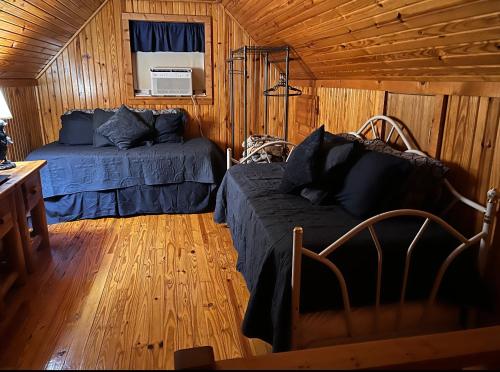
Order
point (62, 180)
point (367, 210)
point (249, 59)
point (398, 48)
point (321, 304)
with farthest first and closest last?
point (249, 59) < point (62, 180) < point (398, 48) < point (367, 210) < point (321, 304)

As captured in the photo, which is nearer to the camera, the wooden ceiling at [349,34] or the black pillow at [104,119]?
the wooden ceiling at [349,34]

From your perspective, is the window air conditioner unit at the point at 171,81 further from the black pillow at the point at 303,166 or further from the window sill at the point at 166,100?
the black pillow at the point at 303,166

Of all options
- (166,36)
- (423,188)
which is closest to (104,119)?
(166,36)

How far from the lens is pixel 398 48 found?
2.12 meters

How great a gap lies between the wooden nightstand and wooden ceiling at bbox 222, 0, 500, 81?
2193 millimetres

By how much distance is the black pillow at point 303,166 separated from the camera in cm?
230

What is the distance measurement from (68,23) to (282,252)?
3.57 meters

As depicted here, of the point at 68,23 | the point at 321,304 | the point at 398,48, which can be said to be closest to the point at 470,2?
the point at 398,48

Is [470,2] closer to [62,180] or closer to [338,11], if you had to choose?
[338,11]

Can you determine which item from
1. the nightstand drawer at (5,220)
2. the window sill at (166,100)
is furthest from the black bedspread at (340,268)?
the window sill at (166,100)

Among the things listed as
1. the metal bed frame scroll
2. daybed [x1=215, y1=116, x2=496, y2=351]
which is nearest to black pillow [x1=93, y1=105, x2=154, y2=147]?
daybed [x1=215, y1=116, x2=496, y2=351]

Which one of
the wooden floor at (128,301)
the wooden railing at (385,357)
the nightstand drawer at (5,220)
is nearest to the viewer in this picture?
the wooden railing at (385,357)

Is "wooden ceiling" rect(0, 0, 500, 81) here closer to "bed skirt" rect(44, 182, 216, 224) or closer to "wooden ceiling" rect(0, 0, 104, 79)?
"wooden ceiling" rect(0, 0, 104, 79)

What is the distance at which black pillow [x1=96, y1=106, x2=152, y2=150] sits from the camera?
4.00 metres
